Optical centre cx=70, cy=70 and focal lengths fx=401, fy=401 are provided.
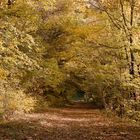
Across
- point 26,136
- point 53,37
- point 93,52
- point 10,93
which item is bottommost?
point 26,136

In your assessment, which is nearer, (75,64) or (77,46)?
(77,46)

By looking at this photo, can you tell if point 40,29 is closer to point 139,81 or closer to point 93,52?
point 93,52

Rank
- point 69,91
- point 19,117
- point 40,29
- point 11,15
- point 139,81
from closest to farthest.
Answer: point 139,81 < point 11,15 < point 19,117 < point 40,29 < point 69,91

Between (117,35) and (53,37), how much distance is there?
1495 centimetres

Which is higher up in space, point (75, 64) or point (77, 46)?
point (77, 46)

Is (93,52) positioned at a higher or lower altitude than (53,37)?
lower

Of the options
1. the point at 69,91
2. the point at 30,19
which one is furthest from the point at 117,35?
→ the point at 69,91

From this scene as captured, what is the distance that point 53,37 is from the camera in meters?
33.3

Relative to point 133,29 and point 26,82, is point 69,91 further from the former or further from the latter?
point 133,29

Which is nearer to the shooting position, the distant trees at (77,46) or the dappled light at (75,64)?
the dappled light at (75,64)

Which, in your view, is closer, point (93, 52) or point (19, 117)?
point (19, 117)

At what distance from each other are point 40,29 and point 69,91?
7.80 metres

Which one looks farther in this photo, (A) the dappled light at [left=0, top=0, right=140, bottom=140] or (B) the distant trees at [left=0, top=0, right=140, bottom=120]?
(B) the distant trees at [left=0, top=0, right=140, bottom=120]


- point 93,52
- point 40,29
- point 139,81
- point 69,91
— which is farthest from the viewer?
point 69,91
